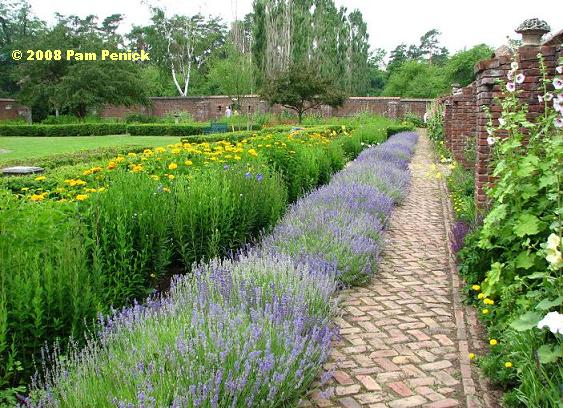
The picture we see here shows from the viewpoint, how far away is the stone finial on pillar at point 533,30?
5.39m

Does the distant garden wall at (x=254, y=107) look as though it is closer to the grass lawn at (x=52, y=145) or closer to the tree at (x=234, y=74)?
the tree at (x=234, y=74)

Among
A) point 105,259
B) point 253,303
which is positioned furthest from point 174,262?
point 253,303

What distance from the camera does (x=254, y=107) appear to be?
39625mm

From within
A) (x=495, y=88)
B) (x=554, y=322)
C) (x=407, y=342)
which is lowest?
(x=407, y=342)

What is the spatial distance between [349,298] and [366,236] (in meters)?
1.05

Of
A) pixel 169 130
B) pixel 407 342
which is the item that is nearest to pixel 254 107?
pixel 169 130

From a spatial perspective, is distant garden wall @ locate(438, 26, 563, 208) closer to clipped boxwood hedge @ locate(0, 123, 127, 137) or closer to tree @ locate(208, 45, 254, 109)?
tree @ locate(208, 45, 254, 109)

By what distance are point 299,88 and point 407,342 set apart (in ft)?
81.4

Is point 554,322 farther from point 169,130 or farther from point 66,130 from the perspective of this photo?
point 66,130

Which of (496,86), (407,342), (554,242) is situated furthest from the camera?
(496,86)

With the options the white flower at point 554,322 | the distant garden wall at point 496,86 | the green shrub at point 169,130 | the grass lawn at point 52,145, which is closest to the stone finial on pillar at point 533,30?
the distant garden wall at point 496,86

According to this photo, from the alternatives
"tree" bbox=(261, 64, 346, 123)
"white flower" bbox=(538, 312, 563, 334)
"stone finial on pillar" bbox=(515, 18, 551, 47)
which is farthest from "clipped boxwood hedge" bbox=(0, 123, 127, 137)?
"white flower" bbox=(538, 312, 563, 334)

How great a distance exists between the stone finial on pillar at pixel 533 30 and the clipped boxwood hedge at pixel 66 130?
28255 mm

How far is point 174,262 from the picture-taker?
4.68 m
